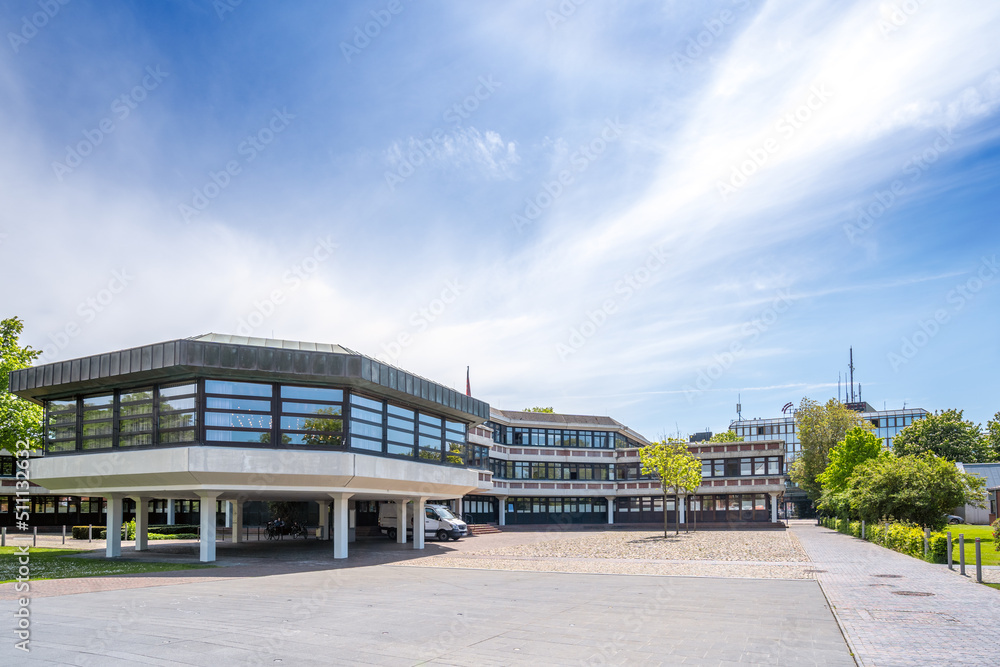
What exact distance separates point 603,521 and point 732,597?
49.3m

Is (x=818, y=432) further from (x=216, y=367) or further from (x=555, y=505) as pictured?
(x=216, y=367)

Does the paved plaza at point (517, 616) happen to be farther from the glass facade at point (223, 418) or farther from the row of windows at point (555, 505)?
the row of windows at point (555, 505)

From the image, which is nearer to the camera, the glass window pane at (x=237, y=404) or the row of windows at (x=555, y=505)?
the glass window pane at (x=237, y=404)

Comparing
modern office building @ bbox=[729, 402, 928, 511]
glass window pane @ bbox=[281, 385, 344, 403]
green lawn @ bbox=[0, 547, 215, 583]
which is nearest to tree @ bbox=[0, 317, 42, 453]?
green lawn @ bbox=[0, 547, 215, 583]

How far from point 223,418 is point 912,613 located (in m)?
19.4

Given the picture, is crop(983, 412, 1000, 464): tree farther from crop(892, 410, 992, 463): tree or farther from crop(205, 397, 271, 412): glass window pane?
crop(205, 397, 271, 412): glass window pane

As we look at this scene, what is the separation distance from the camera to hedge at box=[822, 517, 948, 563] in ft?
78.1

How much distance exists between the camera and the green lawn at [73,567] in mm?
21078

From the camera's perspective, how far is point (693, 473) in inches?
1750

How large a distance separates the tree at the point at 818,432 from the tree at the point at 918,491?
29.3 metres

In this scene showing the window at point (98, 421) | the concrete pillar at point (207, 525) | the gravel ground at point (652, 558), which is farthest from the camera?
the window at point (98, 421)

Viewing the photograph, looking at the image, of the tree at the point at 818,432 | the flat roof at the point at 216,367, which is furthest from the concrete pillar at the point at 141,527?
the tree at the point at 818,432

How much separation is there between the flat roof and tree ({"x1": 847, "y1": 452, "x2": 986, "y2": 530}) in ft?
70.3

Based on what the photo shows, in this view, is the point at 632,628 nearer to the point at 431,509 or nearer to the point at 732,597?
the point at 732,597
